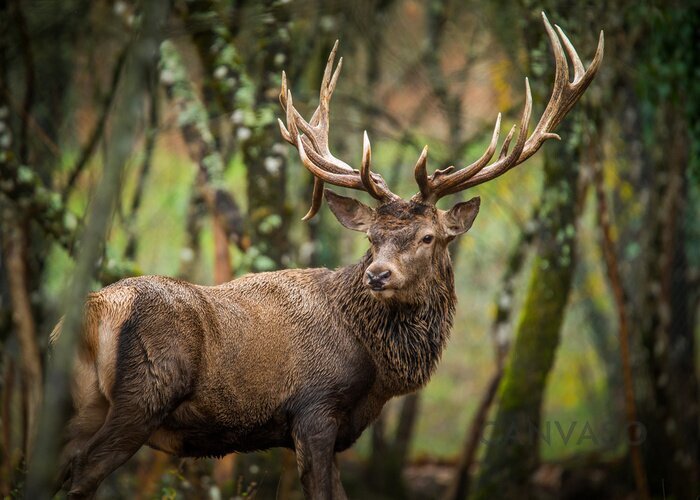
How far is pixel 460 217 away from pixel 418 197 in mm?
351

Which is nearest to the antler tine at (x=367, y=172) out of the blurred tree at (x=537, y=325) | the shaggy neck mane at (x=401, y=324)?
the shaggy neck mane at (x=401, y=324)

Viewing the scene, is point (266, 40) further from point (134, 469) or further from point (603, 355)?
point (603, 355)

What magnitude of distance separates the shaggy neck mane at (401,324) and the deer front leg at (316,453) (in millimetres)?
558

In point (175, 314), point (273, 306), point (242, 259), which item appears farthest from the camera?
point (242, 259)

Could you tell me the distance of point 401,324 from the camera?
6.11m

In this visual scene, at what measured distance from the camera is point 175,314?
5430 millimetres

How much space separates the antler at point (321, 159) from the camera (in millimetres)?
6086

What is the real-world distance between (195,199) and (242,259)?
2687 mm

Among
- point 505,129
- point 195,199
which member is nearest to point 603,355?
point 505,129

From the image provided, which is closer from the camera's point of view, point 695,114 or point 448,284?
point 448,284

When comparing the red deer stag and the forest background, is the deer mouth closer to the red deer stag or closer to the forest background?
the red deer stag

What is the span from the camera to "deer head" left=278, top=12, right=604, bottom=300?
588 cm

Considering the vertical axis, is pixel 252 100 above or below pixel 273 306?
above

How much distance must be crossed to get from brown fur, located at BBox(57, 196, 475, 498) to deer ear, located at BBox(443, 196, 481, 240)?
3.0 inches
